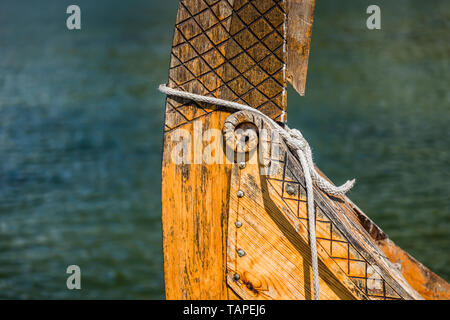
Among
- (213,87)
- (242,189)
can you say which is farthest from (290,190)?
(213,87)

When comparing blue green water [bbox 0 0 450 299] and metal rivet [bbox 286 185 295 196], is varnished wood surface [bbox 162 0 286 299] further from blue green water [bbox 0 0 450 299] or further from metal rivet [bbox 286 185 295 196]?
blue green water [bbox 0 0 450 299]

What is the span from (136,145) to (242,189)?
19.3ft

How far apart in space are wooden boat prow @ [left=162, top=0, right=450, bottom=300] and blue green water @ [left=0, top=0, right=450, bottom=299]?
3.12 m

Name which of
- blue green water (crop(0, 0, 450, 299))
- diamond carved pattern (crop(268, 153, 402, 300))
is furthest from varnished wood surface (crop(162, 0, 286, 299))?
blue green water (crop(0, 0, 450, 299))

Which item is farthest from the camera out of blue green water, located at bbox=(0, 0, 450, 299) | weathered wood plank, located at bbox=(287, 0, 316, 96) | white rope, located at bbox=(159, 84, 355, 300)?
blue green water, located at bbox=(0, 0, 450, 299)

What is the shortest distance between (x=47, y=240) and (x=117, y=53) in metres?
8.16

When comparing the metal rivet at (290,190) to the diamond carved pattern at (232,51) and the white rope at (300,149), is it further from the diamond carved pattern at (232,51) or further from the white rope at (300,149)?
the diamond carved pattern at (232,51)

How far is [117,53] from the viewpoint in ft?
40.4

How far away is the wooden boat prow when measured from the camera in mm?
1338

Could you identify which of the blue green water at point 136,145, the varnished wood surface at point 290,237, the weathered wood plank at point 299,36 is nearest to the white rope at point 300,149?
the varnished wood surface at point 290,237

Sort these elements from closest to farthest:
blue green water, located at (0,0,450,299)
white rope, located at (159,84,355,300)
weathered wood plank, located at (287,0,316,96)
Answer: white rope, located at (159,84,355,300) → weathered wood plank, located at (287,0,316,96) → blue green water, located at (0,0,450,299)

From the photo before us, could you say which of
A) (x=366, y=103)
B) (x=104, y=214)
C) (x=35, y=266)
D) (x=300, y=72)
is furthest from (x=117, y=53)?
(x=300, y=72)

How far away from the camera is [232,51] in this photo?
1.36 m

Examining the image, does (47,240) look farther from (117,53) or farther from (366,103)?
(117,53)
